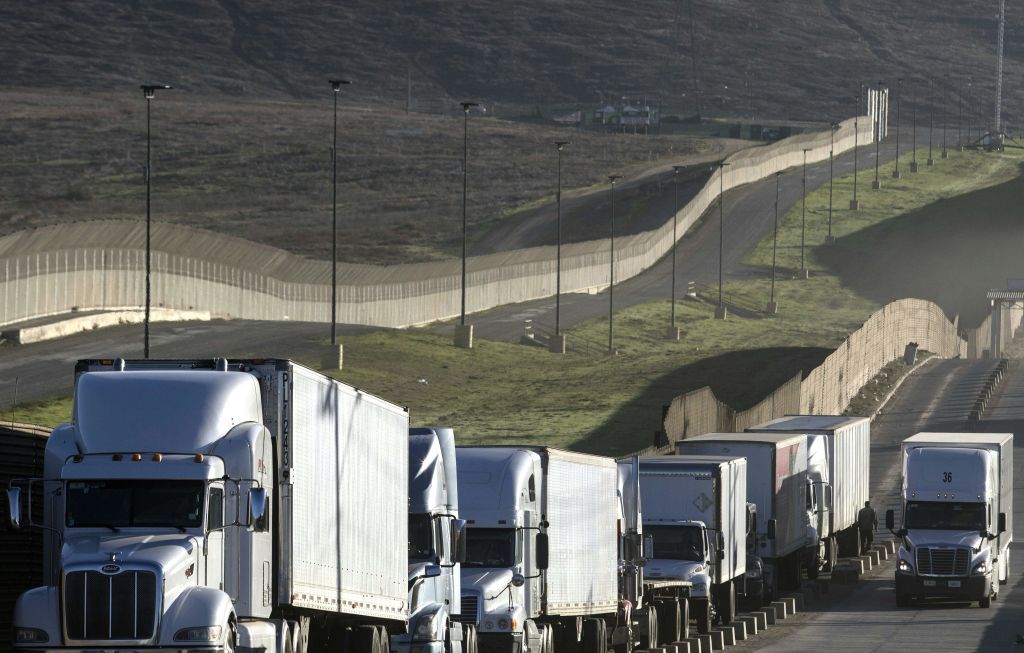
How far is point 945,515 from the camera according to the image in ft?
158

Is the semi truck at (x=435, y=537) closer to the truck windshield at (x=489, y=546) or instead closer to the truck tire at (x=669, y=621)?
the truck windshield at (x=489, y=546)

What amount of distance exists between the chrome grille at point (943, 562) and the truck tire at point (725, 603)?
7.19 m

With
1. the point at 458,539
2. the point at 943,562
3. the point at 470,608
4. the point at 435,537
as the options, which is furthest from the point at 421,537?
the point at 943,562

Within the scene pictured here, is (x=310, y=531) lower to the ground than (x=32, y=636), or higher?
higher

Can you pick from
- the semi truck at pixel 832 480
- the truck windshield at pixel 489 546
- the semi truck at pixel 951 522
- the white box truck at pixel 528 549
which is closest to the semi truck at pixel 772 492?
the semi truck at pixel 832 480

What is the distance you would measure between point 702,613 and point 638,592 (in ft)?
10.9

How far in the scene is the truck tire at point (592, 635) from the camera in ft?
110

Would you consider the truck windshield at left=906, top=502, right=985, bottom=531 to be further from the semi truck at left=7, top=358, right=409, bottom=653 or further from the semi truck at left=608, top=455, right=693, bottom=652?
the semi truck at left=7, top=358, right=409, bottom=653

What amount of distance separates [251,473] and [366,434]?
456 centimetres

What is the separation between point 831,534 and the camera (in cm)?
5441

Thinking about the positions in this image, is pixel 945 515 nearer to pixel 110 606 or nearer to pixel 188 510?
pixel 188 510

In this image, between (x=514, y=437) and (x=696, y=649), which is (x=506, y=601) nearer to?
(x=696, y=649)

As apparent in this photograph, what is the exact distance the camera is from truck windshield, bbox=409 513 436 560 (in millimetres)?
27109

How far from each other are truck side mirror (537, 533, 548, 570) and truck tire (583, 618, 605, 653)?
4.13 meters
